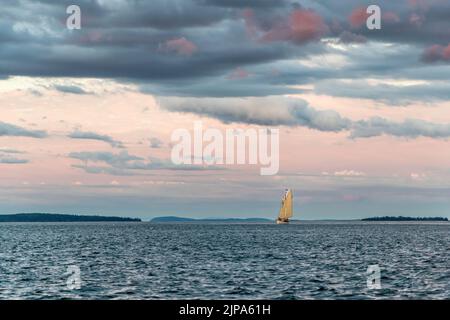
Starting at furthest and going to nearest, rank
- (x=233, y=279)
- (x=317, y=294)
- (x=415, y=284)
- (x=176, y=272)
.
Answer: (x=176, y=272), (x=233, y=279), (x=415, y=284), (x=317, y=294)

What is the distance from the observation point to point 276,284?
65.0 meters

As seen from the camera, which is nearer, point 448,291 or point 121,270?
point 448,291

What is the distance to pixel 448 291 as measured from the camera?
5975 cm

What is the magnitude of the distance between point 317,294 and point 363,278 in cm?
1407

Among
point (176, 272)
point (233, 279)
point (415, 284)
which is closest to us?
point (415, 284)
